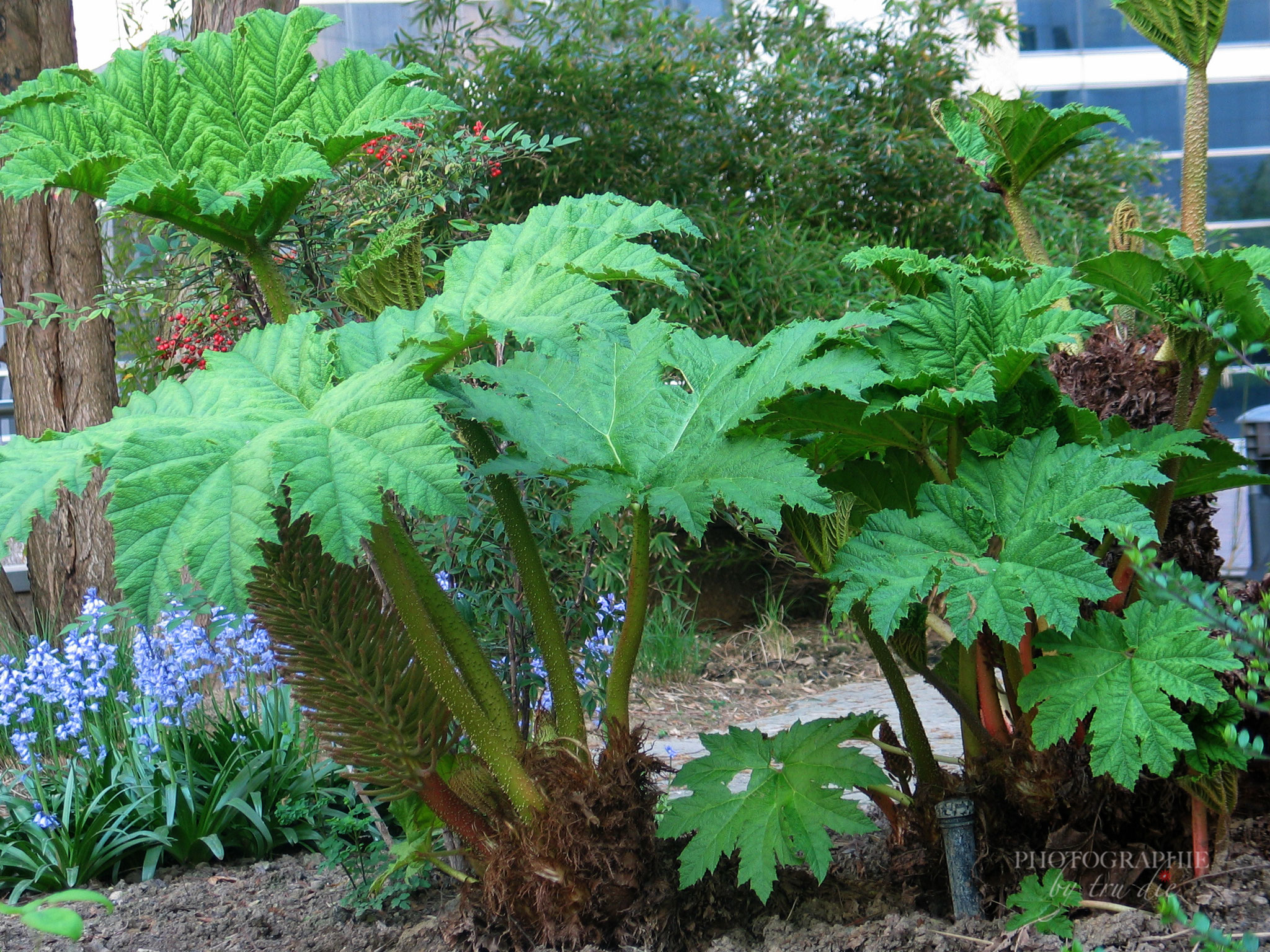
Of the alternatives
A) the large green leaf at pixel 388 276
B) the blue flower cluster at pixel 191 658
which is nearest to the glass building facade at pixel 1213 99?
the blue flower cluster at pixel 191 658

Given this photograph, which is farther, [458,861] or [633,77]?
[633,77]

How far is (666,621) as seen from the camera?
608cm

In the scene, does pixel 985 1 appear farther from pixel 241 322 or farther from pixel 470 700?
pixel 470 700

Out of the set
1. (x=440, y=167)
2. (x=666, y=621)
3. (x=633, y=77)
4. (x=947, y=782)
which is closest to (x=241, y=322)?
(x=440, y=167)

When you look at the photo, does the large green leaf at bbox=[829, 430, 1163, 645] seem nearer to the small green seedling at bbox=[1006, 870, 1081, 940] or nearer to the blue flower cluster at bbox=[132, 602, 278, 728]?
the small green seedling at bbox=[1006, 870, 1081, 940]

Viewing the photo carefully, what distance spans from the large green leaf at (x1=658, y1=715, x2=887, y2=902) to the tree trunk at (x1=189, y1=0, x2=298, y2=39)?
174 inches

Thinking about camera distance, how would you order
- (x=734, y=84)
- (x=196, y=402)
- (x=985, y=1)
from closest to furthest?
(x=196, y=402)
(x=734, y=84)
(x=985, y=1)

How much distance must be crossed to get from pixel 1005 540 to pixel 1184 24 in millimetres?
1191

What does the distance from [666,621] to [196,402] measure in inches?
184

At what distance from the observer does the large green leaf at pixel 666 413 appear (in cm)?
160

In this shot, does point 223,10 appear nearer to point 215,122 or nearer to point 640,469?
point 215,122

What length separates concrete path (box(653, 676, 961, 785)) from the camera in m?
3.89

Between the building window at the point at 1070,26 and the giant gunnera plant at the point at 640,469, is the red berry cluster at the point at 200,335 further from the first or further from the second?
the building window at the point at 1070,26

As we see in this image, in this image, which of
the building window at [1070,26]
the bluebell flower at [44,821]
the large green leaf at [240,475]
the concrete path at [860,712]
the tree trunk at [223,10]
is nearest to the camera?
the large green leaf at [240,475]
